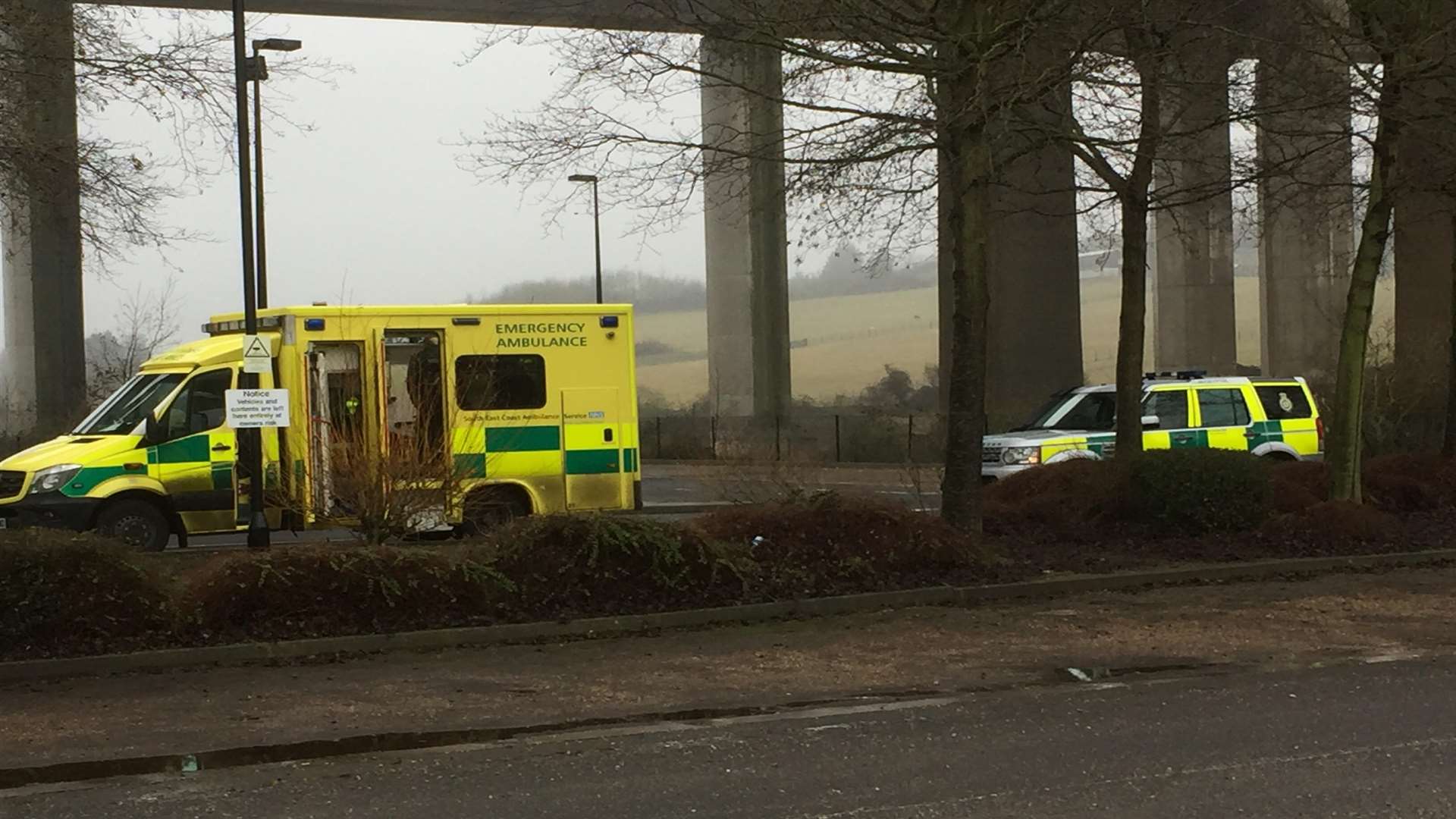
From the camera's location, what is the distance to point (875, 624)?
1163 centimetres

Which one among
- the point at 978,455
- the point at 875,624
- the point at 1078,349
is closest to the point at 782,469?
the point at 978,455

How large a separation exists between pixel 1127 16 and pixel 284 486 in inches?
373

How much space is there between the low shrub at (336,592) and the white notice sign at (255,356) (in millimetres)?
4571

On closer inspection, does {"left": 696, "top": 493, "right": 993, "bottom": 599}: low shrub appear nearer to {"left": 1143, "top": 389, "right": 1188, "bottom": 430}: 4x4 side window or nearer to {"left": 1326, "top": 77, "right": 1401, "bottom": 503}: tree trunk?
{"left": 1326, "top": 77, "right": 1401, "bottom": 503}: tree trunk

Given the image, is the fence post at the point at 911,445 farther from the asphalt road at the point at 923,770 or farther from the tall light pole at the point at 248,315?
the asphalt road at the point at 923,770

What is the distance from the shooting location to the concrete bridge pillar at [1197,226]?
1573 cm

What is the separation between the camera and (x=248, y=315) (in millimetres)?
16281

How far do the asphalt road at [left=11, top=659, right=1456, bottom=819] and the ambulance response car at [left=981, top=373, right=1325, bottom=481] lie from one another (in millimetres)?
10805

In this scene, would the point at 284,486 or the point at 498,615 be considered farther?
the point at 284,486

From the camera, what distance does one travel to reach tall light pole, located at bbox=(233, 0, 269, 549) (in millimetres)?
15430

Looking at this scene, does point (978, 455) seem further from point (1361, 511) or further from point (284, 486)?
point (284, 486)

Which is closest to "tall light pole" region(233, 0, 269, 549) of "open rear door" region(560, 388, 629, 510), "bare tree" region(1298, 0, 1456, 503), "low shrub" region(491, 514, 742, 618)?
"open rear door" region(560, 388, 629, 510)

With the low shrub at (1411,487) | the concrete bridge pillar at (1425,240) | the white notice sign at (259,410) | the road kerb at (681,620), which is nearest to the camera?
the road kerb at (681,620)

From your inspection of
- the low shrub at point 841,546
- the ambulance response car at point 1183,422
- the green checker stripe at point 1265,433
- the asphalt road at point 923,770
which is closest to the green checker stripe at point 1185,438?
the ambulance response car at point 1183,422
